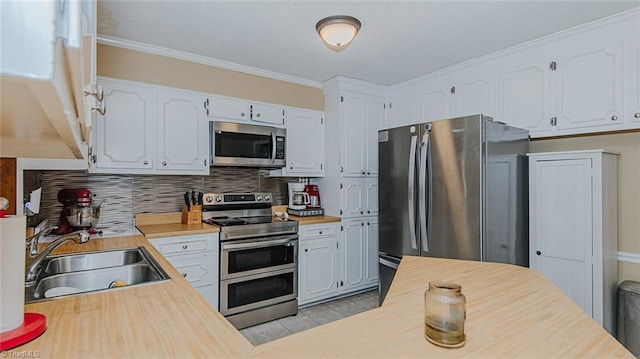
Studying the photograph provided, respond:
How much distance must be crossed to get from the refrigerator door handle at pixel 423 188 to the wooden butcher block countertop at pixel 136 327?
1.98m

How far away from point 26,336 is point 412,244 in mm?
2528

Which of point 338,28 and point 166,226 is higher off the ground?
point 338,28

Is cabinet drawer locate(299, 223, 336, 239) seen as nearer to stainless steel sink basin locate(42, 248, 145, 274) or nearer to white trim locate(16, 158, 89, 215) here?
stainless steel sink basin locate(42, 248, 145, 274)

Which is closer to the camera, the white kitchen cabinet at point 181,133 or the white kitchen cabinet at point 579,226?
the white kitchen cabinet at point 579,226

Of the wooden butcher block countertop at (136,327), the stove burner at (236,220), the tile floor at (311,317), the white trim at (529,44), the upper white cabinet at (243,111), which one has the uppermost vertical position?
the white trim at (529,44)

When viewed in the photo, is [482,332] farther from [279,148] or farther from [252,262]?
[279,148]

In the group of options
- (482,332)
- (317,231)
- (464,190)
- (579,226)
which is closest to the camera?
(482,332)

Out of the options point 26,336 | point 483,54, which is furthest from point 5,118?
point 483,54

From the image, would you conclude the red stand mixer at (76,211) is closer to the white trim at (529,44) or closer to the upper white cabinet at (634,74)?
the white trim at (529,44)

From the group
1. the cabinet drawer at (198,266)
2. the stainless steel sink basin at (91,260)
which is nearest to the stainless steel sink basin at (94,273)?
the stainless steel sink basin at (91,260)

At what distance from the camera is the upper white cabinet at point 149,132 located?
261cm

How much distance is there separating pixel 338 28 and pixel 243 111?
1392 mm

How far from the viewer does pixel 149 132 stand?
109 inches

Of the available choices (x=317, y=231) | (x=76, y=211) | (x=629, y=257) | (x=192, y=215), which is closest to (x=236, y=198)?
(x=192, y=215)
